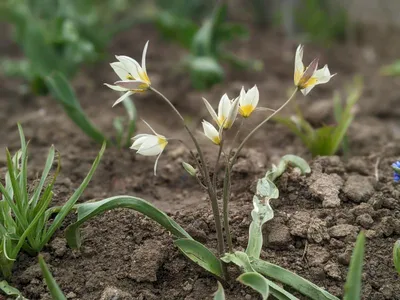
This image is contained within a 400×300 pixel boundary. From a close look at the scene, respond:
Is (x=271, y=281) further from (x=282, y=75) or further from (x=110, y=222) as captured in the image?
(x=282, y=75)

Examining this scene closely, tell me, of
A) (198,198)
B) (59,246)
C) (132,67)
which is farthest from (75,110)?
(132,67)

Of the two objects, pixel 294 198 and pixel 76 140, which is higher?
pixel 294 198

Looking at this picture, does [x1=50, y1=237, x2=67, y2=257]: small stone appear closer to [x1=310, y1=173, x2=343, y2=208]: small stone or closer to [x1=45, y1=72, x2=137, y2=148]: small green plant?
[x1=45, y1=72, x2=137, y2=148]: small green plant

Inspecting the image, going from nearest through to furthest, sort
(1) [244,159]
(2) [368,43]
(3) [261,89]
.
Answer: (1) [244,159] < (3) [261,89] < (2) [368,43]

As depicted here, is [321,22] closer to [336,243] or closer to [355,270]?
[336,243]

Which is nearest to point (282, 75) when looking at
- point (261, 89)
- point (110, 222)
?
point (261, 89)

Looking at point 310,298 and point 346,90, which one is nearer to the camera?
point 310,298

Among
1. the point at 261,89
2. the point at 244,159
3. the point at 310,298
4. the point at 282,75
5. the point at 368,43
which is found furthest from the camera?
the point at 368,43

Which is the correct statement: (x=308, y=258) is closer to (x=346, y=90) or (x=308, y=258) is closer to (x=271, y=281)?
(x=271, y=281)
